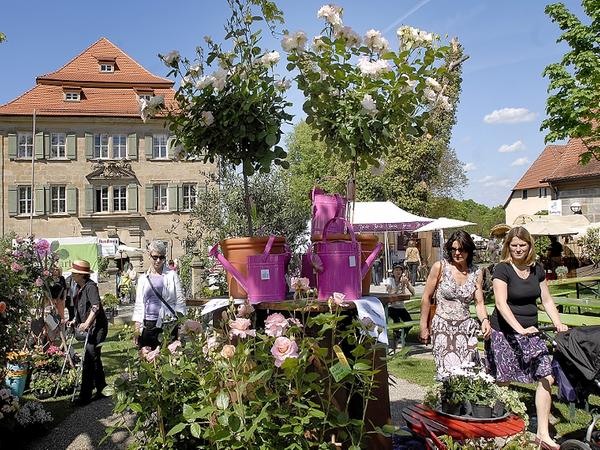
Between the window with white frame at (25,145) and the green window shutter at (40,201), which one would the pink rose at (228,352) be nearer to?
the green window shutter at (40,201)

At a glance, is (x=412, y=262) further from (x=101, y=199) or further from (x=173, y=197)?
(x=101, y=199)

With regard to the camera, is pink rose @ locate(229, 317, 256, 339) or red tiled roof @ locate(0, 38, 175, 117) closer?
pink rose @ locate(229, 317, 256, 339)

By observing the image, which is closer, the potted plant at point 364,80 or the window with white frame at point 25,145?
the potted plant at point 364,80

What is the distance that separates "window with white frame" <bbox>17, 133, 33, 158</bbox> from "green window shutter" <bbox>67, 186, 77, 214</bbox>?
284cm

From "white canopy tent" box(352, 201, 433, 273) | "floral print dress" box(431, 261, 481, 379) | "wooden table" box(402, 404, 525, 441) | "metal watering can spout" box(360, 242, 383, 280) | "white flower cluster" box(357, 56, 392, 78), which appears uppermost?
"white flower cluster" box(357, 56, 392, 78)

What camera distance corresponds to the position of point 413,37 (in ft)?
9.38

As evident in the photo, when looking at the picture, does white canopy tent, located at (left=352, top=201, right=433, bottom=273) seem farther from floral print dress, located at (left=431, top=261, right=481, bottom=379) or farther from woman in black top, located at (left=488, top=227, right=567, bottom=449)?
woman in black top, located at (left=488, top=227, right=567, bottom=449)

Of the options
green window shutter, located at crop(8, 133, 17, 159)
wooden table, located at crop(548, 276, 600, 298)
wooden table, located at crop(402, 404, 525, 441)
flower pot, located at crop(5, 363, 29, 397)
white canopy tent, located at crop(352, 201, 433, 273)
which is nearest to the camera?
wooden table, located at crop(402, 404, 525, 441)

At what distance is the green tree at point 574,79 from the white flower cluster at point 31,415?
14.6 m

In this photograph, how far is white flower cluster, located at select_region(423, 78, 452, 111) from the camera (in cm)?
288

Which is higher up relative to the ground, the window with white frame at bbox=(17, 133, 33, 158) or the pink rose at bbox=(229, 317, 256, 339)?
the window with white frame at bbox=(17, 133, 33, 158)

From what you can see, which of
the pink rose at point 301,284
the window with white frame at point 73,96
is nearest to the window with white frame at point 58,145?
the window with white frame at point 73,96

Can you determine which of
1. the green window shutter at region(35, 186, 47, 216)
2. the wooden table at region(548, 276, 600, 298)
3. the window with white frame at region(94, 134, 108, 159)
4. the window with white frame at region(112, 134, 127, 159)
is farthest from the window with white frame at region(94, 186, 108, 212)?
the wooden table at region(548, 276, 600, 298)

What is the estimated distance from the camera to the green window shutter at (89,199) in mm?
33438
